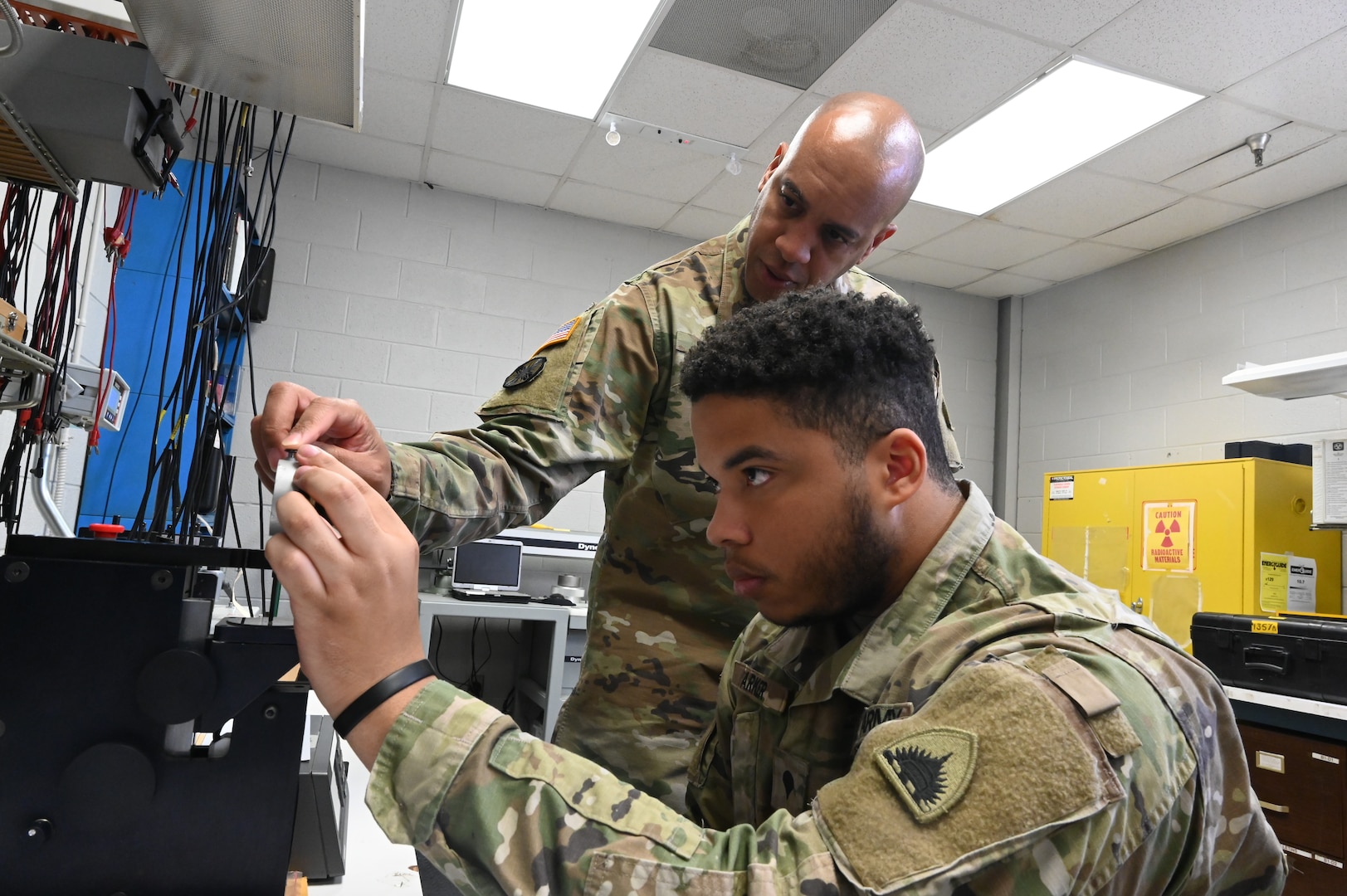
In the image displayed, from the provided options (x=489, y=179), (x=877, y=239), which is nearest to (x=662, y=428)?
(x=877, y=239)

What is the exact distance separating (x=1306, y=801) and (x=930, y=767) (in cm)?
245

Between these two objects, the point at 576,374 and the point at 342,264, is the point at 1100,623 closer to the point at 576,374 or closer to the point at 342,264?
the point at 576,374

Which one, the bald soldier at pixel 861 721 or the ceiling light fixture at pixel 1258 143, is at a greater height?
the ceiling light fixture at pixel 1258 143

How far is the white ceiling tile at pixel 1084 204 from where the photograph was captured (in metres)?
3.63

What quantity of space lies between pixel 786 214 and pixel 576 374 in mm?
368

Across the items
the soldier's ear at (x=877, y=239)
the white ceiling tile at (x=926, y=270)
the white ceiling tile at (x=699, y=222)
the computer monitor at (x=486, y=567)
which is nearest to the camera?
the soldier's ear at (x=877, y=239)

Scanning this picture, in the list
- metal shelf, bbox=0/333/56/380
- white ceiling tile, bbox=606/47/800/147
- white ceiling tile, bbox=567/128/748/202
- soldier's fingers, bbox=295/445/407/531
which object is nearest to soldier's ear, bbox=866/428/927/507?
soldier's fingers, bbox=295/445/407/531

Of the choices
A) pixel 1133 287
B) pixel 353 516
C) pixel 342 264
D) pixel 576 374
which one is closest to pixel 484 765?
pixel 353 516

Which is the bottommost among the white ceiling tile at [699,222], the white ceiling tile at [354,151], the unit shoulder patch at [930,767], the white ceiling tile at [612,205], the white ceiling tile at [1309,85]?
A: the unit shoulder patch at [930,767]

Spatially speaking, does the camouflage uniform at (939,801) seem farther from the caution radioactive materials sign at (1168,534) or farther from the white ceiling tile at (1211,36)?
the caution radioactive materials sign at (1168,534)

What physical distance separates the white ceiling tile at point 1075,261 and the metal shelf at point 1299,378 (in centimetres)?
147

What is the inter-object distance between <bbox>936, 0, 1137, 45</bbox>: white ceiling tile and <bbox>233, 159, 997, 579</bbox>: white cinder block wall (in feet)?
7.26

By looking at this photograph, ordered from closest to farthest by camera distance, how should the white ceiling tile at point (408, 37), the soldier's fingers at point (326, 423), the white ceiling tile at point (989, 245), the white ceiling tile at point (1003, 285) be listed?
the soldier's fingers at point (326, 423)
the white ceiling tile at point (408, 37)
the white ceiling tile at point (989, 245)
the white ceiling tile at point (1003, 285)

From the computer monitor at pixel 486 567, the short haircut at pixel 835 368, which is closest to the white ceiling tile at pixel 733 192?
the computer monitor at pixel 486 567
